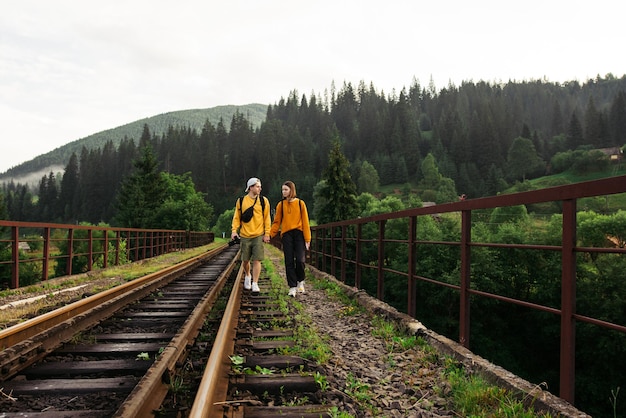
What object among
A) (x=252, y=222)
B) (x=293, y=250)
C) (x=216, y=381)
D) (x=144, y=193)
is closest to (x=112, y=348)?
(x=216, y=381)

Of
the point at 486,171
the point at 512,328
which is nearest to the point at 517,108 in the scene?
the point at 486,171

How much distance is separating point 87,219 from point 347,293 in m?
136

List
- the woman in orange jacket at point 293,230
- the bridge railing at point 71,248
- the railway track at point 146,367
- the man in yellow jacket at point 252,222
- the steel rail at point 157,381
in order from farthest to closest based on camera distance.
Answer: the bridge railing at point 71,248, the woman in orange jacket at point 293,230, the man in yellow jacket at point 252,222, the railway track at point 146,367, the steel rail at point 157,381

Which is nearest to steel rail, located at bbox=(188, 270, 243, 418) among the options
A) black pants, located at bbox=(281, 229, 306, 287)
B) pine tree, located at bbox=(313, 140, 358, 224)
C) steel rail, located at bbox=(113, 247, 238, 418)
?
steel rail, located at bbox=(113, 247, 238, 418)

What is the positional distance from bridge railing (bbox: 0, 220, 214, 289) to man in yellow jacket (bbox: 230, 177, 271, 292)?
397 centimetres

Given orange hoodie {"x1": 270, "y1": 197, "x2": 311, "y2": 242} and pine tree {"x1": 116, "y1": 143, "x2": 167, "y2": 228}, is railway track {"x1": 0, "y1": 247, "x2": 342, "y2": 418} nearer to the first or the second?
orange hoodie {"x1": 270, "y1": 197, "x2": 311, "y2": 242}

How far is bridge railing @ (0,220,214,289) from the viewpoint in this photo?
8.55 metres

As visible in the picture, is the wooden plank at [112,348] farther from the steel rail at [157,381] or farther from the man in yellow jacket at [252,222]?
the man in yellow jacket at [252,222]

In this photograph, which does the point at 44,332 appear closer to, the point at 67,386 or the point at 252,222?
the point at 67,386

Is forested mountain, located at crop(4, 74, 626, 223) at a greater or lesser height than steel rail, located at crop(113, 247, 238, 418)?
greater

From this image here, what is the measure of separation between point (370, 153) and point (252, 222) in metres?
136

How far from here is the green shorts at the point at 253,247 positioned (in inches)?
281

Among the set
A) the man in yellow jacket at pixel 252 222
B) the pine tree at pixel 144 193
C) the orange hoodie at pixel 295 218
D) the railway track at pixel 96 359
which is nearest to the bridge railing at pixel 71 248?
the railway track at pixel 96 359

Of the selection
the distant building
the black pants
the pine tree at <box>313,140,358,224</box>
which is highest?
the distant building
